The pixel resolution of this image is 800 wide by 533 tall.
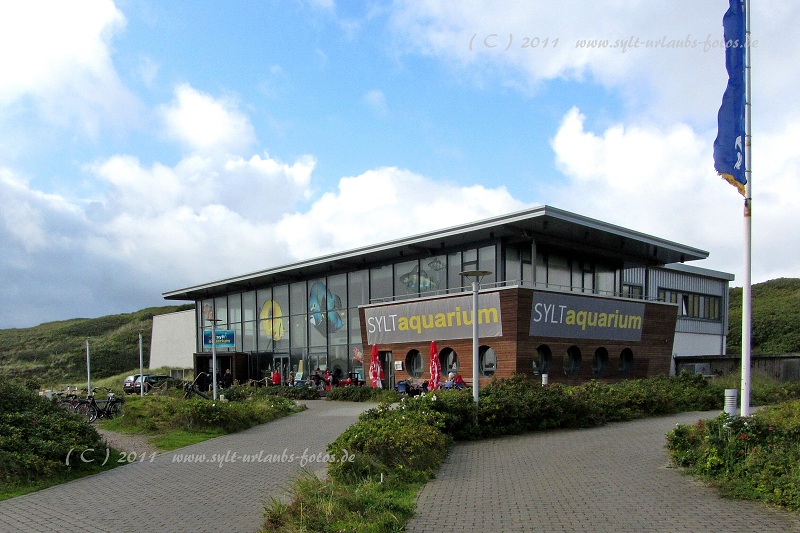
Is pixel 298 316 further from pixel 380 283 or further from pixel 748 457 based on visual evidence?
pixel 748 457

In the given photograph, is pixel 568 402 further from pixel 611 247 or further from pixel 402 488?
pixel 611 247

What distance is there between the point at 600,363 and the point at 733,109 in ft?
67.3

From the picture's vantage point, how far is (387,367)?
32125 mm

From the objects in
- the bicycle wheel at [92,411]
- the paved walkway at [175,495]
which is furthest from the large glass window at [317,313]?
the paved walkway at [175,495]

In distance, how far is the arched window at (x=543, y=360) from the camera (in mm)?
27062

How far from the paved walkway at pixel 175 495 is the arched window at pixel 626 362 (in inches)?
777

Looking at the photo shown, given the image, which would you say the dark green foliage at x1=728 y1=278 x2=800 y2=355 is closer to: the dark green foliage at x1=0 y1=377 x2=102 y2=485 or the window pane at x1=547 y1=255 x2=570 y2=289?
the window pane at x1=547 y1=255 x2=570 y2=289

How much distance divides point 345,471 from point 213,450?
5.35 metres

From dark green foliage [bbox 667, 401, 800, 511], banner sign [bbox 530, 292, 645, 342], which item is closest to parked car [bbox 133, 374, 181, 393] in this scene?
banner sign [bbox 530, 292, 645, 342]

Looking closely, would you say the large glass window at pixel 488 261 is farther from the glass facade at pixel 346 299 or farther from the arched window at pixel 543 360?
the arched window at pixel 543 360

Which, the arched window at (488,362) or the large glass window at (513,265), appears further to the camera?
the large glass window at (513,265)

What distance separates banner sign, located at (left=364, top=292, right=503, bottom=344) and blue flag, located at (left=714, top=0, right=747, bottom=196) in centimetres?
1548

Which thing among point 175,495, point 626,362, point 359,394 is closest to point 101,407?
point 359,394

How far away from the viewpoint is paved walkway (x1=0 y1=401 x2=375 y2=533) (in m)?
8.55
